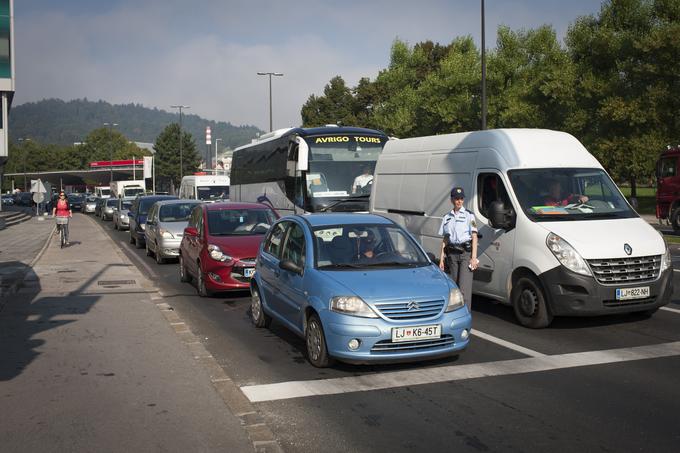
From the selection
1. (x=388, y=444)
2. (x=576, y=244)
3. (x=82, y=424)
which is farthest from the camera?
(x=576, y=244)

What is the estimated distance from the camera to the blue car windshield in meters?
7.70

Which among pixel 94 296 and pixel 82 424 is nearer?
pixel 82 424

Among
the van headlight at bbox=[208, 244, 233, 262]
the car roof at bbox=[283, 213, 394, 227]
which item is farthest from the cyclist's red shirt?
the car roof at bbox=[283, 213, 394, 227]

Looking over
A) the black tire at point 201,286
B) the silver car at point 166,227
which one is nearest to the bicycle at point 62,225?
the silver car at point 166,227

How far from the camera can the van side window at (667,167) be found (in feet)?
82.1

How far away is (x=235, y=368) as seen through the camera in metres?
7.30

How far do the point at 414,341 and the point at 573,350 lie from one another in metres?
2.13

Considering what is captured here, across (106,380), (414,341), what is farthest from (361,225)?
(106,380)

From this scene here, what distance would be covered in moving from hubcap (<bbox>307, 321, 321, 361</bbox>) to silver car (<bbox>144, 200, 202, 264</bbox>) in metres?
11.2

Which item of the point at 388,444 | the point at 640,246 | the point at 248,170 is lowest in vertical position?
the point at 388,444

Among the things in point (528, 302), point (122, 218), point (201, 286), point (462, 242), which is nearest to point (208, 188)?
point (122, 218)

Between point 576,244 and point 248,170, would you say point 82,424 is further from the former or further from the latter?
point 248,170

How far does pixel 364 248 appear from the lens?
7957mm

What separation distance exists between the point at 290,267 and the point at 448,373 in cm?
204
